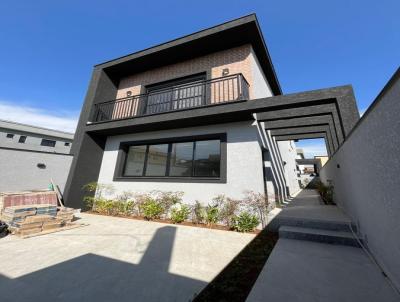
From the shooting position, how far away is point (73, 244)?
3625 millimetres

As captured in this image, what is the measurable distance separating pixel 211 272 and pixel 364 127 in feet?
10.9

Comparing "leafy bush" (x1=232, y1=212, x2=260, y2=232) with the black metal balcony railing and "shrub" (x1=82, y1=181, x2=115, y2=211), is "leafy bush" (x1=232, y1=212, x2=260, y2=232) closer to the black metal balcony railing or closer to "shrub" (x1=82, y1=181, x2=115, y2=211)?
the black metal balcony railing

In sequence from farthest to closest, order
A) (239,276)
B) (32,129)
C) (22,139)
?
(32,129) < (22,139) < (239,276)

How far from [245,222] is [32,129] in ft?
102

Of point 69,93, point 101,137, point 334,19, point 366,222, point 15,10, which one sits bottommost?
point 366,222

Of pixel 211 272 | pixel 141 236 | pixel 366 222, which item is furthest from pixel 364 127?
pixel 141 236

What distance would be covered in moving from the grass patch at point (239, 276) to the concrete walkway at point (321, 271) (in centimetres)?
12

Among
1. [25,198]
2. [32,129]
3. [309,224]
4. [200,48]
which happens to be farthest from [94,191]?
[32,129]

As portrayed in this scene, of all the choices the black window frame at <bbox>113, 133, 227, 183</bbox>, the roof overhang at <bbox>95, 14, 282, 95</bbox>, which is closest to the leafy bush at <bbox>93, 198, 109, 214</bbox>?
the black window frame at <bbox>113, 133, 227, 183</bbox>

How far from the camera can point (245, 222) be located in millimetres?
4836

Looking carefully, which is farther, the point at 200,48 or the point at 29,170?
the point at 200,48

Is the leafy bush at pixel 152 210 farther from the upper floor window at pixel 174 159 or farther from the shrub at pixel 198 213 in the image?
the shrub at pixel 198 213

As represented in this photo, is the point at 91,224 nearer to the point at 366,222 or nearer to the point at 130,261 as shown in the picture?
the point at 130,261

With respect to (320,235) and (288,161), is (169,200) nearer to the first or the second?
(320,235)
